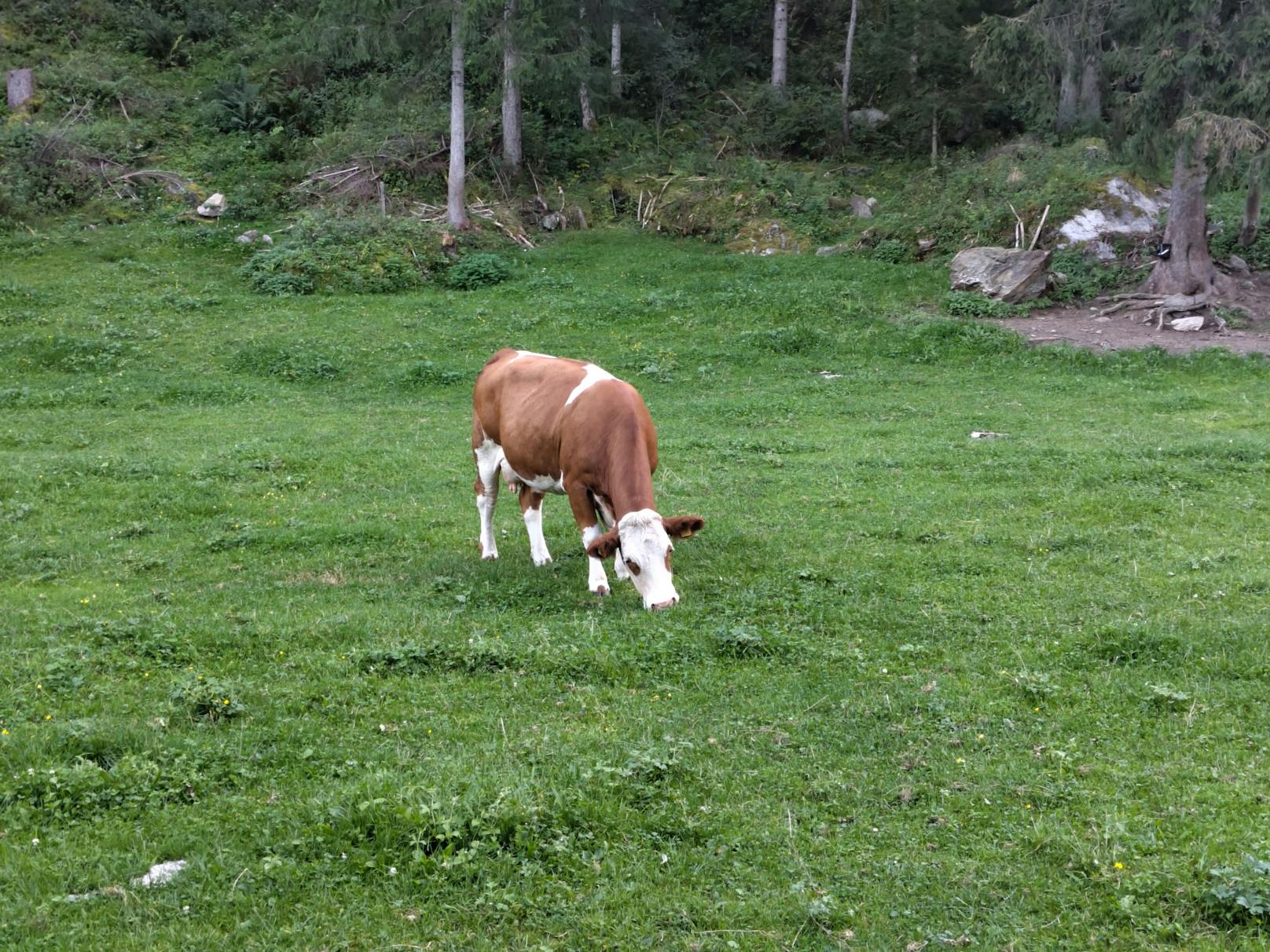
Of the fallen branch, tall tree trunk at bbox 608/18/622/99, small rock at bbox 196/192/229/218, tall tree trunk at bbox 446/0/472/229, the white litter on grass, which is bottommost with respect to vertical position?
the white litter on grass

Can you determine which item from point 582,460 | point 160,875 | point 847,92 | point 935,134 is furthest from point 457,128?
point 160,875

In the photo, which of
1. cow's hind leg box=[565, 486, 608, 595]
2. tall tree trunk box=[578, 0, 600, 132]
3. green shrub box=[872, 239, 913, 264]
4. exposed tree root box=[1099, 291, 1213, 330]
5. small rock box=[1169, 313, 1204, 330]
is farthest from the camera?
tall tree trunk box=[578, 0, 600, 132]

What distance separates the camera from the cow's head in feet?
28.4

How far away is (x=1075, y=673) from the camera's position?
7.18 meters

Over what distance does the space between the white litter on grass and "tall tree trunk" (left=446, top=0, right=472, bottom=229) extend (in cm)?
2455

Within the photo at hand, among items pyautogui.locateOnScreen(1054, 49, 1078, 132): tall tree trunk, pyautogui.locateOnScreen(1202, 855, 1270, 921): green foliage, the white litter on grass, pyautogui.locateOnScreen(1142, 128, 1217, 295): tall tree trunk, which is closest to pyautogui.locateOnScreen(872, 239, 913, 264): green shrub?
pyautogui.locateOnScreen(1142, 128, 1217, 295): tall tree trunk

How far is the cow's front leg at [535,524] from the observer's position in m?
10.5

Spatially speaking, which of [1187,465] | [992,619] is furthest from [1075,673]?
[1187,465]

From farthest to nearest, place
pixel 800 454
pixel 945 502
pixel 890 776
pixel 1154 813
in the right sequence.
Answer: pixel 800 454 → pixel 945 502 → pixel 890 776 → pixel 1154 813

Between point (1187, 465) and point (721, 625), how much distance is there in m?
8.19

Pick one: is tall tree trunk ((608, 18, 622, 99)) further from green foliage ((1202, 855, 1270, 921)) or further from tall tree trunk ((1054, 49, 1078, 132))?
green foliage ((1202, 855, 1270, 921))

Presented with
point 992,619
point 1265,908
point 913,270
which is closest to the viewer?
point 1265,908

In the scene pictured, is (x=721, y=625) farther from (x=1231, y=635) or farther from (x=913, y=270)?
(x=913, y=270)

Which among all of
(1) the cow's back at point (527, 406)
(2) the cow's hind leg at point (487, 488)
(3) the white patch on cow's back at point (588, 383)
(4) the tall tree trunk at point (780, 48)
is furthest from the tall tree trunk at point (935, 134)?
(3) the white patch on cow's back at point (588, 383)
